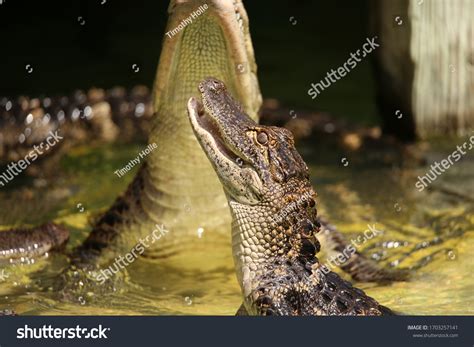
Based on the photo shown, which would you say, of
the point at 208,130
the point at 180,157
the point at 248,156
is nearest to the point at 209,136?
the point at 208,130

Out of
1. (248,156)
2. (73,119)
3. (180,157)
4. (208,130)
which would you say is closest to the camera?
(248,156)

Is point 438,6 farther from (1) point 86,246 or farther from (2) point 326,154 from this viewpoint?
(1) point 86,246

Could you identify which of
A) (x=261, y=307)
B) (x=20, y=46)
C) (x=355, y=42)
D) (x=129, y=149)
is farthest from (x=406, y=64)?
(x=20, y=46)

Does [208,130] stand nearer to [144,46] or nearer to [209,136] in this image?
[209,136]

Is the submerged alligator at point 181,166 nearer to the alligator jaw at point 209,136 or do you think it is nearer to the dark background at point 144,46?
the alligator jaw at point 209,136

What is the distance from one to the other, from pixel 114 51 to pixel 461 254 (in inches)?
195

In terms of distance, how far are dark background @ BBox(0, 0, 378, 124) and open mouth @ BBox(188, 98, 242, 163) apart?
3747 millimetres

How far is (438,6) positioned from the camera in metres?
6.52

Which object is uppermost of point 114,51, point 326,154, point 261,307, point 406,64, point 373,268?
point 114,51

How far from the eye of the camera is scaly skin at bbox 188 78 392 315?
3.93m

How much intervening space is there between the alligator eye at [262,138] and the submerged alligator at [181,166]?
2.72 ft

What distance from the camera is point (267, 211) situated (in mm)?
3998

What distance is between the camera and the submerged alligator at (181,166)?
4.79 metres

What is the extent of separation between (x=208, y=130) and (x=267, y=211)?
1.34ft
